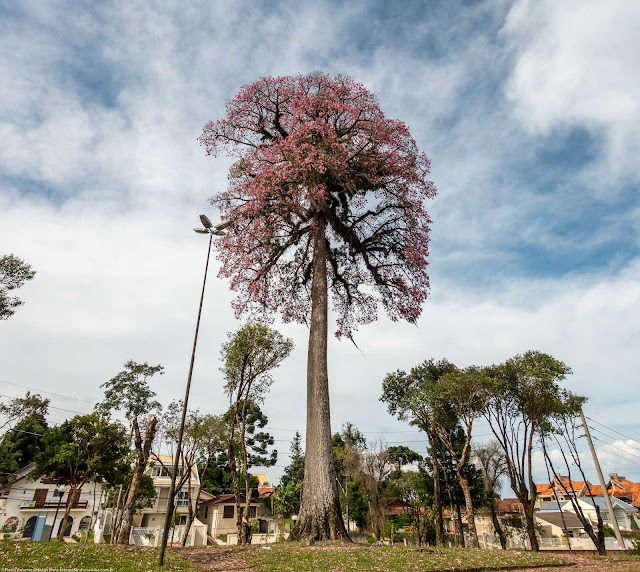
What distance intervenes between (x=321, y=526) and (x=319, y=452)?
197 centimetres

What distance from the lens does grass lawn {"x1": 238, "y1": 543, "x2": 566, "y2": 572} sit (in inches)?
342

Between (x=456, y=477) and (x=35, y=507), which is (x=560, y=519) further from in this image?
(x=35, y=507)

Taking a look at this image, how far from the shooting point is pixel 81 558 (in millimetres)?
8078

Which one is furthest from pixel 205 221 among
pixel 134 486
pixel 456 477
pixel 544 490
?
pixel 544 490

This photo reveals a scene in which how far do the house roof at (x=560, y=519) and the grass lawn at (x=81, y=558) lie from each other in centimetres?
5520

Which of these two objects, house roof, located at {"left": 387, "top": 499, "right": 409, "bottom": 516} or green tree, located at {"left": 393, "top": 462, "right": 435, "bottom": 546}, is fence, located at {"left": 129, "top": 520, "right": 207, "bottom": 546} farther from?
house roof, located at {"left": 387, "top": 499, "right": 409, "bottom": 516}

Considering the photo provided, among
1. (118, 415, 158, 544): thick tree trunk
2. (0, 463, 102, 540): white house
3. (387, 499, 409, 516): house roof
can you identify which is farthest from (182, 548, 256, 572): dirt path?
(387, 499, 409, 516): house roof

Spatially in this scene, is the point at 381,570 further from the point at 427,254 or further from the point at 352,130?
the point at 352,130

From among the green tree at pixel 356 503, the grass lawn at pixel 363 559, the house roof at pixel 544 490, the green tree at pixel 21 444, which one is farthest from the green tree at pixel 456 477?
the house roof at pixel 544 490

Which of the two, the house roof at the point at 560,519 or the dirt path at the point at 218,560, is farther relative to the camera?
the house roof at the point at 560,519

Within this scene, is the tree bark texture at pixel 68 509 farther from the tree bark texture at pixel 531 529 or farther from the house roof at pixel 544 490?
the house roof at pixel 544 490

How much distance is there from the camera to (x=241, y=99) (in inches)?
677

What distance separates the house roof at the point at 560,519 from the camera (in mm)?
49375

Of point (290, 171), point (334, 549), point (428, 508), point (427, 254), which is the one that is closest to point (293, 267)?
point (290, 171)
